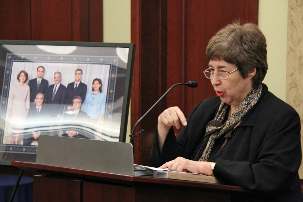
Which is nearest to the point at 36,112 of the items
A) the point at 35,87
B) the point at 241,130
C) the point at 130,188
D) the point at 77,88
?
the point at 35,87

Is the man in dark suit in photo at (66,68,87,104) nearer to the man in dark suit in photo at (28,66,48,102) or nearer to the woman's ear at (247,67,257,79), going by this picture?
the man in dark suit in photo at (28,66,48,102)

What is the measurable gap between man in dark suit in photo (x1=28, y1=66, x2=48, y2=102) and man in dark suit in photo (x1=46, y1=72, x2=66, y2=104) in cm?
3

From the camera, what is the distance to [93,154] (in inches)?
79.6

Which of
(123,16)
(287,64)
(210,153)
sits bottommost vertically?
(210,153)

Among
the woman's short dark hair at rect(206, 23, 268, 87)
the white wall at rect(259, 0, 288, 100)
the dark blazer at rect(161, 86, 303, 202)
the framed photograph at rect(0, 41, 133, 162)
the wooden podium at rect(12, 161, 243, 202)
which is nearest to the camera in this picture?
the wooden podium at rect(12, 161, 243, 202)

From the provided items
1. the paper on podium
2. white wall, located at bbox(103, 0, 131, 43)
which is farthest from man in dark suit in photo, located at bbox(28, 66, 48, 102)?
the paper on podium

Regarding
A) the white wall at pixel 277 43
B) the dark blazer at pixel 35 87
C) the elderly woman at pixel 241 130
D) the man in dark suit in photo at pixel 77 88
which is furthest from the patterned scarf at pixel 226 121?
the white wall at pixel 277 43

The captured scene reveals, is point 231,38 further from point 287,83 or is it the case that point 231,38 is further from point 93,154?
point 287,83

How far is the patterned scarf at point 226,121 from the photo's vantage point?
95.7 inches

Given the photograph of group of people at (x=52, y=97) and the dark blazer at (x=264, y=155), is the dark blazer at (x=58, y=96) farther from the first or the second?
the dark blazer at (x=264, y=155)

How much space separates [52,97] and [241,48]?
1.07 meters

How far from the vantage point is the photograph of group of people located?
9.68ft

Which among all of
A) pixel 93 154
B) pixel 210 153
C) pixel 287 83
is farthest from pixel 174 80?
pixel 93 154

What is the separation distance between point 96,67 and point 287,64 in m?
1.15
